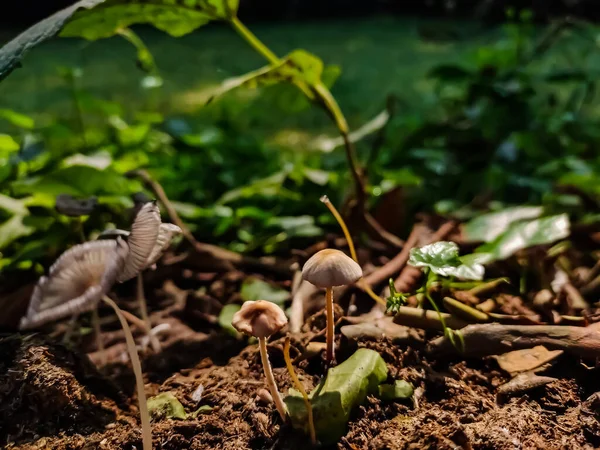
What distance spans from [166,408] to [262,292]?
0.44m

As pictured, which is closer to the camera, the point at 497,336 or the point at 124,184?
the point at 497,336

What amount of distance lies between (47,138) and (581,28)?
1972mm

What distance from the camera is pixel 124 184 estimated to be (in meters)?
1.58

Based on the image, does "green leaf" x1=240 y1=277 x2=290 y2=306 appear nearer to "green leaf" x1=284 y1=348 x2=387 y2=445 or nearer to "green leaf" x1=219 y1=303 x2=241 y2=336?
"green leaf" x1=219 y1=303 x2=241 y2=336

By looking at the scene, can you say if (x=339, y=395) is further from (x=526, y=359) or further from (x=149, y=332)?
(x=149, y=332)

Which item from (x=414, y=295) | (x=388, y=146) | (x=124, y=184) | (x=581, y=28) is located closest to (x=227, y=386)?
(x=414, y=295)

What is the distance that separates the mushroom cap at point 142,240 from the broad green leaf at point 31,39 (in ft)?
1.37

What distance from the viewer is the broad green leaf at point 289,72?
1.47 meters

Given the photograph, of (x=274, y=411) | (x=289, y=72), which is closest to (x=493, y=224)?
(x=289, y=72)

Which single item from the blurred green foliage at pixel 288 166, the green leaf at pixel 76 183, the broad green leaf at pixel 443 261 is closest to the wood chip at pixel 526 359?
the broad green leaf at pixel 443 261

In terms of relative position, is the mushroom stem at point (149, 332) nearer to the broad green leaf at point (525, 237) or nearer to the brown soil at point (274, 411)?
the brown soil at point (274, 411)

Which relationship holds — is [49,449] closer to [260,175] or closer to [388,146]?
[260,175]

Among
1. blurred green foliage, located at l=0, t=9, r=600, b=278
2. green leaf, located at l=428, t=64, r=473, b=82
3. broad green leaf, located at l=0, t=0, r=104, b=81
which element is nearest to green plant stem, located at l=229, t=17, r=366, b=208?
blurred green foliage, located at l=0, t=9, r=600, b=278

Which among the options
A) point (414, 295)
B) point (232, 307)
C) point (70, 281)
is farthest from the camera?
point (232, 307)
